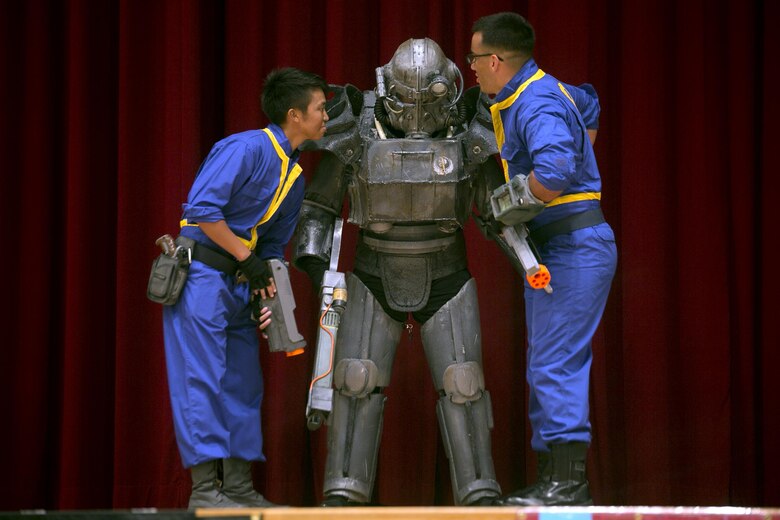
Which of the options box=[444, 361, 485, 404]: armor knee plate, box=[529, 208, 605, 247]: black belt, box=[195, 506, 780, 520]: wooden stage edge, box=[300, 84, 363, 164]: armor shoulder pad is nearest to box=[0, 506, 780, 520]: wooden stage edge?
box=[195, 506, 780, 520]: wooden stage edge

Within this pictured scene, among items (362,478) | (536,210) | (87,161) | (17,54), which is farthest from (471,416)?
(17,54)

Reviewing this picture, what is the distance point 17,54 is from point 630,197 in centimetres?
231

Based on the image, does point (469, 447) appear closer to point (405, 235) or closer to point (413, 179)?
point (405, 235)

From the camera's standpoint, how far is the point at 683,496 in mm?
3807

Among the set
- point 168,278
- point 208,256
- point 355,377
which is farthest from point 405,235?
point 168,278

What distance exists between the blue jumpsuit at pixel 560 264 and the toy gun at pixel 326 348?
56cm

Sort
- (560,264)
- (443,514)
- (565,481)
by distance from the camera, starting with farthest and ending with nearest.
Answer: (560,264) → (565,481) → (443,514)

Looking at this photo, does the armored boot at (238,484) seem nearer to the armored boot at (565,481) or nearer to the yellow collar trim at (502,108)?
the armored boot at (565,481)

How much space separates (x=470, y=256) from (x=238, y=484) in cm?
127

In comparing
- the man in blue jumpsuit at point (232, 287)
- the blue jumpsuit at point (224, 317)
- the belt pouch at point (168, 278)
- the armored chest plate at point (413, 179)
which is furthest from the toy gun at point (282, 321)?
the armored chest plate at point (413, 179)

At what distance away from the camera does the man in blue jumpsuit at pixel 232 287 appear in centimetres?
296

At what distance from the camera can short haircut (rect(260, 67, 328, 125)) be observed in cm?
316

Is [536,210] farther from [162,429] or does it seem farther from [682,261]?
[162,429]

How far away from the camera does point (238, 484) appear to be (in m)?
3.10
